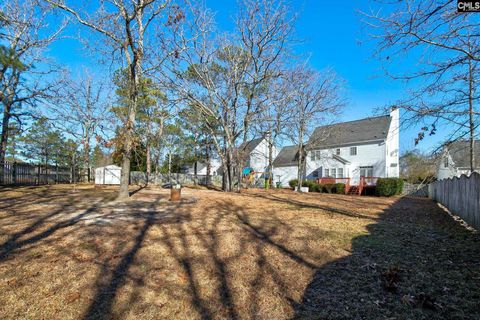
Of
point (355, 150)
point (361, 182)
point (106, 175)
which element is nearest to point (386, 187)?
point (361, 182)

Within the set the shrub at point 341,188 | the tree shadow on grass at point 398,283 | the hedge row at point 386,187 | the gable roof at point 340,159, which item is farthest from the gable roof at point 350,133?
the tree shadow on grass at point 398,283

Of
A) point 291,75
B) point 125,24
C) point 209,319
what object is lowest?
point 209,319

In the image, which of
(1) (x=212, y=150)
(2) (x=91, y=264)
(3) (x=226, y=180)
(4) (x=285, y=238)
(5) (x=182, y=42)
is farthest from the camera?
(1) (x=212, y=150)

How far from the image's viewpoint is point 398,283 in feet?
10.7

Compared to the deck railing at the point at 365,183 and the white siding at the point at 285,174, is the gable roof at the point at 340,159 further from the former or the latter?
the white siding at the point at 285,174

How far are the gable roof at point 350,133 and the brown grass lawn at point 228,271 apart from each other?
63.4ft

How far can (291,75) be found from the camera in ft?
58.6

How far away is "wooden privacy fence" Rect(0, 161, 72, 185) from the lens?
53.0 ft

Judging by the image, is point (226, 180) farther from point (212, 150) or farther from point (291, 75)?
point (212, 150)

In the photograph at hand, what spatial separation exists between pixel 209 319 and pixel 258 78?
14.5 meters

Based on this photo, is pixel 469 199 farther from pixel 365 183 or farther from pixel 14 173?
pixel 14 173

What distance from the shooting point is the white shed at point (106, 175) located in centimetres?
2245

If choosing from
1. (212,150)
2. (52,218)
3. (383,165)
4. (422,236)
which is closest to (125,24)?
(52,218)

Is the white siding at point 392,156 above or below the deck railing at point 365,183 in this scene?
above
